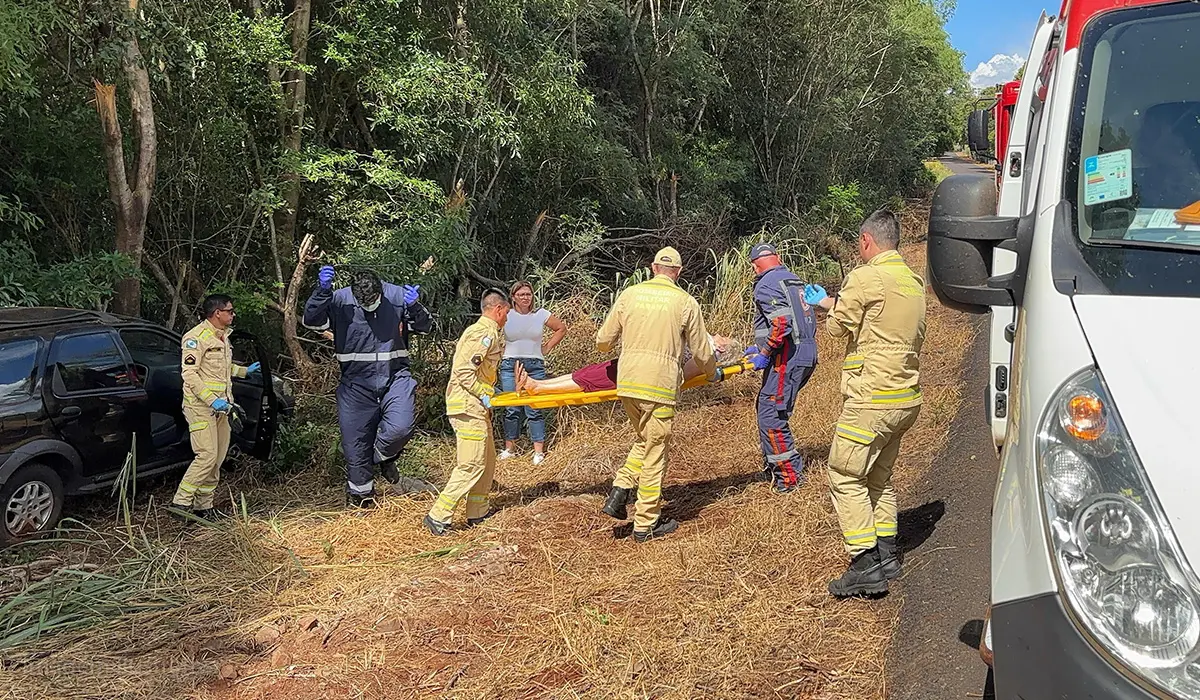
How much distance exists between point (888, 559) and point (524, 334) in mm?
4027

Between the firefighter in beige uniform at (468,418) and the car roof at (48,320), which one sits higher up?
the car roof at (48,320)

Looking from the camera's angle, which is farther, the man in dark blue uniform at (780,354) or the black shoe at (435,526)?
the man in dark blue uniform at (780,354)

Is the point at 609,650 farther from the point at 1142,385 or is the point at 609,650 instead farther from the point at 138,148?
the point at 138,148

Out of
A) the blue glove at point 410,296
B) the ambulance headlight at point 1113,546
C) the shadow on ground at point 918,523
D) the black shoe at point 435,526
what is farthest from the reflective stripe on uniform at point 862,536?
the blue glove at point 410,296

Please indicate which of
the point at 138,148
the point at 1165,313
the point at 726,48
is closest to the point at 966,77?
the point at 726,48

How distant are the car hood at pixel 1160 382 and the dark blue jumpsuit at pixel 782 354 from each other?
12.3 feet

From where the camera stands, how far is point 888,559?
416cm

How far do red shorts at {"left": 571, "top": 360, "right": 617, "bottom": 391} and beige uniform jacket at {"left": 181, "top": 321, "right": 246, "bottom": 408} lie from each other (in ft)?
8.77

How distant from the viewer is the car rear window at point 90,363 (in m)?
5.66

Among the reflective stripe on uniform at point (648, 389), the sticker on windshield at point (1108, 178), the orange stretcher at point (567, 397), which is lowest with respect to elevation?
the orange stretcher at point (567, 397)

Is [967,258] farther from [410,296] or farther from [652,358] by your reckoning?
[410,296]

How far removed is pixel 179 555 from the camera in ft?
17.0

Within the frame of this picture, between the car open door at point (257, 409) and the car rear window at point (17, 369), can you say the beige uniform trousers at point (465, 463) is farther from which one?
the car rear window at point (17, 369)

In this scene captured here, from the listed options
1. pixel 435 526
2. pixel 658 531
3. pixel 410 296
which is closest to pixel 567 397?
pixel 658 531
